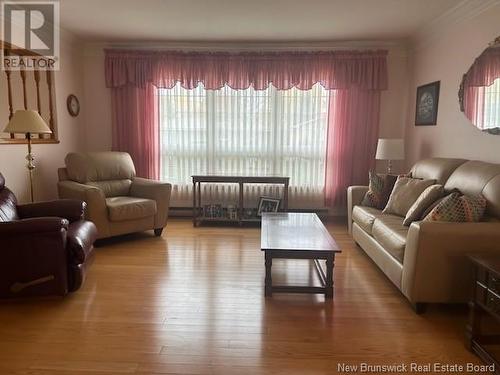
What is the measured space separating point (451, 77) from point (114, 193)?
387cm

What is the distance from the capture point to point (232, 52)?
184 inches

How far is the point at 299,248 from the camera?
98.7 inches

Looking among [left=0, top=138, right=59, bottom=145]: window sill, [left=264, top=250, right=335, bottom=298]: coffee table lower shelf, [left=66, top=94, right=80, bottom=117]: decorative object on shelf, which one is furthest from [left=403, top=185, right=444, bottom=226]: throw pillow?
[left=66, top=94, right=80, bottom=117]: decorative object on shelf

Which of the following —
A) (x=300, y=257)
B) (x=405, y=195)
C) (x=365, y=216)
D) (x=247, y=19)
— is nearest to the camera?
(x=300, y=257)

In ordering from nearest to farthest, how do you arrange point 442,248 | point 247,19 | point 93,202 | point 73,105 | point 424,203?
point 442,248 < point 424,203 < point 93,202 < point 247,19 < point 73,105

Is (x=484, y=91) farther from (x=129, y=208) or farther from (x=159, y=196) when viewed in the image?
(x=129, y=208)

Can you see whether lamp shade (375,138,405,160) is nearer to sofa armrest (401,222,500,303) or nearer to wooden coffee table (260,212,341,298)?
wooden coffee table (260,212,341,298)

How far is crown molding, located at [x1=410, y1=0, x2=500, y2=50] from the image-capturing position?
3119mm

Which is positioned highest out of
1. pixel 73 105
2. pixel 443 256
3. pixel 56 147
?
pixel 73 105

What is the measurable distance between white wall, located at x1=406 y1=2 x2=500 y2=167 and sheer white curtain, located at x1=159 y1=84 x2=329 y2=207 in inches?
45.7

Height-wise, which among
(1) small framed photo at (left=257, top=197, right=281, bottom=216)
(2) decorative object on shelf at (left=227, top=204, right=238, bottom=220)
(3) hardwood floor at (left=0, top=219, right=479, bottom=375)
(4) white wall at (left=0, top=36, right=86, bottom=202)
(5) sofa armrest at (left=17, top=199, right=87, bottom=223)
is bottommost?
(3) hardwood floor at (left=0, top=219, right=479, bottom=375)

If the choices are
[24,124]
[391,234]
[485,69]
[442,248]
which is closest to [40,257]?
[24,124]

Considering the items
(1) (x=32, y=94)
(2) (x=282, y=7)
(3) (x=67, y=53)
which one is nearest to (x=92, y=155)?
(1) (x=32, y=94)

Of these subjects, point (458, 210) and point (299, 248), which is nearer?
point (458, 210)
